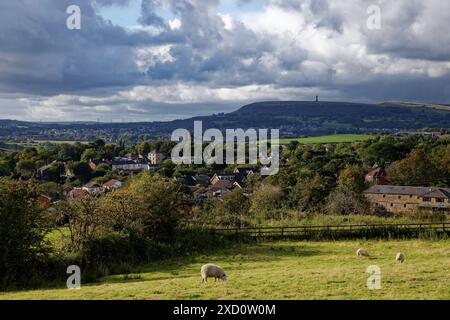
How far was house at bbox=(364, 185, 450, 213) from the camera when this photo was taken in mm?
69188

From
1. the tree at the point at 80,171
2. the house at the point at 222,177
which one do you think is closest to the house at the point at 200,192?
the house at the point at 222,177

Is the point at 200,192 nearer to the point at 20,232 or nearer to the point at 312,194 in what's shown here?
the point at 312,194

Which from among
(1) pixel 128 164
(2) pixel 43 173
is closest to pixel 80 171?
(2) pixel 43 173

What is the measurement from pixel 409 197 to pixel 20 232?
203 ft

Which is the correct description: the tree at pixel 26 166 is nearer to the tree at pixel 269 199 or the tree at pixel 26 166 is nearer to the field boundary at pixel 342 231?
the tree at pixel 269 199

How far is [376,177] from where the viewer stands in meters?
86.1

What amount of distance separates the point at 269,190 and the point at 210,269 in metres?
43.7

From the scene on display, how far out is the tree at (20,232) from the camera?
2186 centimetres

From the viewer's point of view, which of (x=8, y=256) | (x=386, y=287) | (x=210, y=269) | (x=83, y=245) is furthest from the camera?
(x=83, y=245)

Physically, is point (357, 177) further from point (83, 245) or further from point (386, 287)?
point (386, 287)

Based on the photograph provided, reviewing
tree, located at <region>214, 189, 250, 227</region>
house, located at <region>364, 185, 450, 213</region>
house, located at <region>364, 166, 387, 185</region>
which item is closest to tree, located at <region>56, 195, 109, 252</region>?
tree, located at <region>214, 189, 250, 227</region>

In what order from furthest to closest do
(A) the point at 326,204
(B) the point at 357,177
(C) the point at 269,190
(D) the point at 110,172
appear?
(D) the point at 110,172 < (B) the point at 357,177 < (C) the point at 269,190 < (A) the point at 326,204

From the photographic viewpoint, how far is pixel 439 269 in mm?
18406
